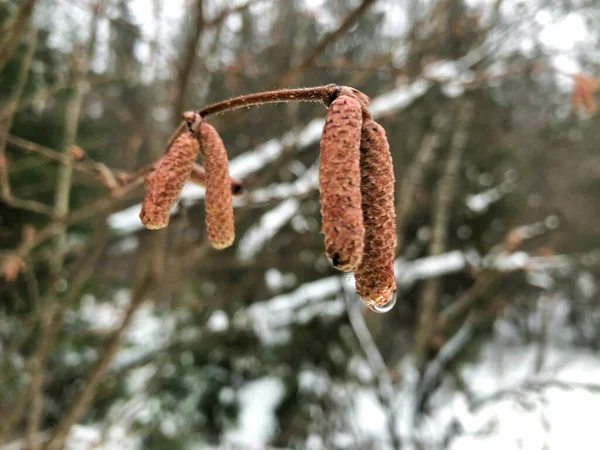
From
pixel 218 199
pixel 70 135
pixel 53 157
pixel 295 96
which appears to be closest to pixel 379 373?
pixel 70 135

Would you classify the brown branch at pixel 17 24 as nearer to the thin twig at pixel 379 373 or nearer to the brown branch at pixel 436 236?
the thin twig at pixel 379 373

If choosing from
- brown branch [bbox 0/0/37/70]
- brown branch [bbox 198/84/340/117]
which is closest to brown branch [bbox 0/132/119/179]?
brown branch [bbox 0/0/37/70]

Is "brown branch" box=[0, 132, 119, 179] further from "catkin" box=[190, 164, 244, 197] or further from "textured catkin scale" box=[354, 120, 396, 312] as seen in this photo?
"textured catkin scale" box=[354, 120, 396, 312]

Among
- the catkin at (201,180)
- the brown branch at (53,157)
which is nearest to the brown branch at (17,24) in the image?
the brown branch at (53,157)

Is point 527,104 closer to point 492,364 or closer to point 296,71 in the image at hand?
point 492,364

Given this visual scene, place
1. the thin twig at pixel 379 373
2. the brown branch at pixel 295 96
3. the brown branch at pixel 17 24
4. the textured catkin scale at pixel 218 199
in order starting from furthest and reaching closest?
the thin twig at pixel 379 373 → the brown branch at pixel 17 24 → the textured catkin scale at pixel 218 199 → the brown branch at pixel 295 96
